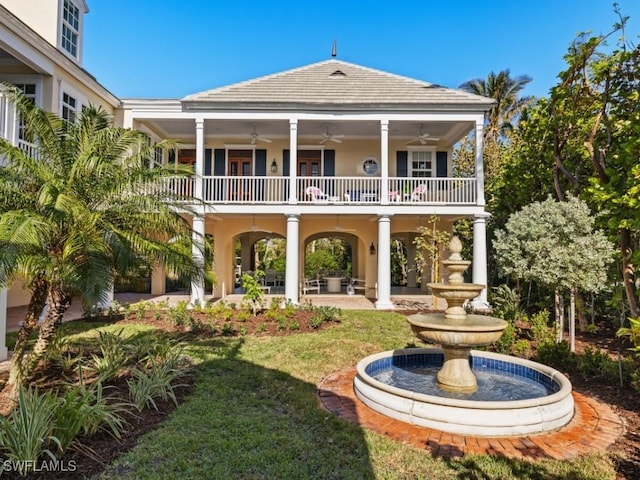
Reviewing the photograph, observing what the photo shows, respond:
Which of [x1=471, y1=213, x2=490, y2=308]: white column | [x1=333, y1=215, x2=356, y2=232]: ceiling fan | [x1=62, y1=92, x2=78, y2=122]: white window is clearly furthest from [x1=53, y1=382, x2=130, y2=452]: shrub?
[x1=333, y1=215, x2=356, y2=232]: ceiling fan

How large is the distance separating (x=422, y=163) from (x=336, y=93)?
4.80m

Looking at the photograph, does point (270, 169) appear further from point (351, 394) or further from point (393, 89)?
point (351, 394)

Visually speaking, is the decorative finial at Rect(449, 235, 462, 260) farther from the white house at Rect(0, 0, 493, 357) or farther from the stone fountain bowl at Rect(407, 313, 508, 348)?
the white house at Rect(0, 0, 493, 357)

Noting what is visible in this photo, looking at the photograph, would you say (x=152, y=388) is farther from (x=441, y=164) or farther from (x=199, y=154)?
(x=441, y=164)

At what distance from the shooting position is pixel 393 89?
46.7 feet

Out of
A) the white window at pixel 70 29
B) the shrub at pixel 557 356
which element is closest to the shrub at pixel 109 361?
the shrub at pixel 557 356

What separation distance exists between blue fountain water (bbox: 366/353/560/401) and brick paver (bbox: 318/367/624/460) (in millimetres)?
661

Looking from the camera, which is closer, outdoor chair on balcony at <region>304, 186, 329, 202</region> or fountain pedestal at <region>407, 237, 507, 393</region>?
fountain pedestal at <region>407, 237, 507, 393</region>

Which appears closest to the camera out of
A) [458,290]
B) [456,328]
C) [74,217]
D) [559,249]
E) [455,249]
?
[456,328]

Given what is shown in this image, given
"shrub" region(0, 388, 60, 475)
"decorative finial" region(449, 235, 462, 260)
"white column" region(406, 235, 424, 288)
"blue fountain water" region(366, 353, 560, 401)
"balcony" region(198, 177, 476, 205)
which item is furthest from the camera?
"white column" region(406, 235, 424, 288)

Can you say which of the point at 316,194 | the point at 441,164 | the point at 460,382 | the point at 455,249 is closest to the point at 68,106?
the point at 316,194

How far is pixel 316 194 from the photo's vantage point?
45.4ft

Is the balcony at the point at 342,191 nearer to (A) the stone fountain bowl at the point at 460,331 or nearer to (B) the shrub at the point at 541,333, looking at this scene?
(B) the shrub at the point at 541,333

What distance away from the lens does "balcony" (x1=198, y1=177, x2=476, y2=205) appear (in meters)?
13.3
